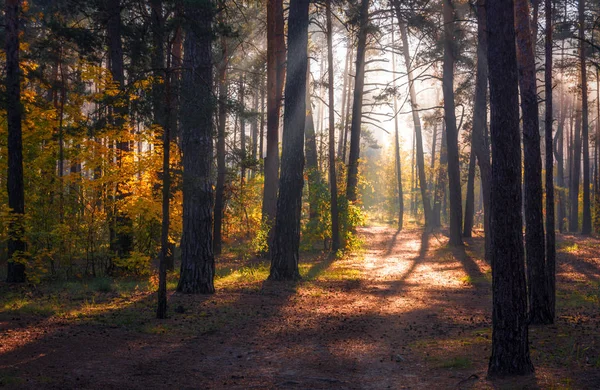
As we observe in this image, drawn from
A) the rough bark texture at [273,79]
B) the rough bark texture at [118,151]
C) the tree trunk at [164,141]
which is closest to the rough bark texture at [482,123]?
the rough bark texture at [273,79]

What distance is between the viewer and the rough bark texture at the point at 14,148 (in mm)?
14352

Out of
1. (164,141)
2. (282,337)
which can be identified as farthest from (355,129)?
(282,337)

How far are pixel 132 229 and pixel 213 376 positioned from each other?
9236 mm

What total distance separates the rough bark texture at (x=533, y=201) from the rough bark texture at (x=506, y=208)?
2.77 m

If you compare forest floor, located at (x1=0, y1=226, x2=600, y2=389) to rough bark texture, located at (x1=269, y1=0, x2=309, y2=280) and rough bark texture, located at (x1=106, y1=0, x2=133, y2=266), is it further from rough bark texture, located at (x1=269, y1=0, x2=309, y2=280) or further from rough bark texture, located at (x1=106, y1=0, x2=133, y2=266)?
rough bark texture, located at (x1=106, y1=0, x2=133, y2=266)

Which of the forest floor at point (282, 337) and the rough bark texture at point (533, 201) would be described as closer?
the forest floor at point (282, 337)

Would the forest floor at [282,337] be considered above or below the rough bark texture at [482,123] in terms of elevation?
below

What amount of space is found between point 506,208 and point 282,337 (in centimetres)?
481

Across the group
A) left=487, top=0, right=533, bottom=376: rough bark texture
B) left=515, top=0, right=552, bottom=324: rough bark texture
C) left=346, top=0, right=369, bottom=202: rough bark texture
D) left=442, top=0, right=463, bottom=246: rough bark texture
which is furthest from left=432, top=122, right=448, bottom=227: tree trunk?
left=487, top=0, right=533, bottom=376: rough bark texture

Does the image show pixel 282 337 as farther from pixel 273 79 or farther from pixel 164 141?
pixel 273 79

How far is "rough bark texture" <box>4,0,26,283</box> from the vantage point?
14.4m

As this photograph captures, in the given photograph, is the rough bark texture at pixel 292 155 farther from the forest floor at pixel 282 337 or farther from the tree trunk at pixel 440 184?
the tree trunk at pixel 440 184

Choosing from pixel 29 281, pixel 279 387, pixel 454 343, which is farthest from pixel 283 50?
pixel 279 387

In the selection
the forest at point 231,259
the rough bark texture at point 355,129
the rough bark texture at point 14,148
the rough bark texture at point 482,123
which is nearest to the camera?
the forest at point 231,259
